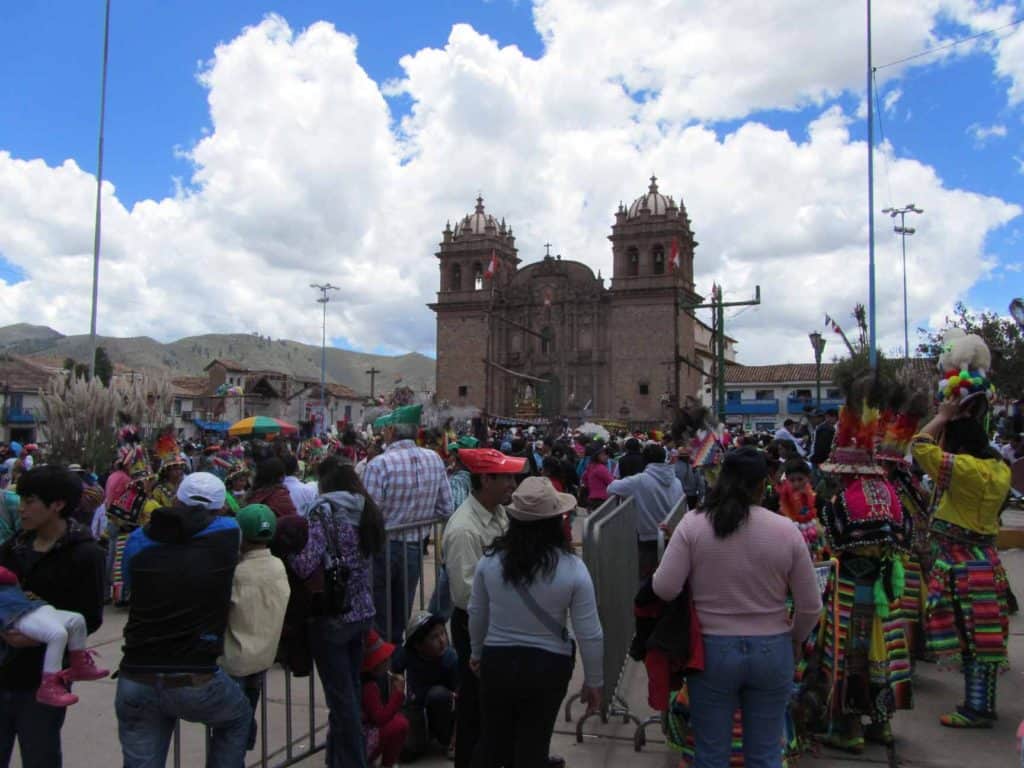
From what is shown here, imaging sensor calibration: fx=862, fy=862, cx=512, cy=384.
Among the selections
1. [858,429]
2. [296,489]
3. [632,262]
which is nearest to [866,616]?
[858,429]

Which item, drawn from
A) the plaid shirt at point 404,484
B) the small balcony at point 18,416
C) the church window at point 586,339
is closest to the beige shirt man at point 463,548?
the plaid shirt at point 404,484

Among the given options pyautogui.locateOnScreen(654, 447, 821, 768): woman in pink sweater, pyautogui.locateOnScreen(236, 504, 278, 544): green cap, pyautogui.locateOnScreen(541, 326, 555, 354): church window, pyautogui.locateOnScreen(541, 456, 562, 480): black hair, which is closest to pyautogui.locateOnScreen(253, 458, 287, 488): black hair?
pyautogui.locateOnScreen(236, 504, 278, 544): green cap

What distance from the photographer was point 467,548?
14.3ft

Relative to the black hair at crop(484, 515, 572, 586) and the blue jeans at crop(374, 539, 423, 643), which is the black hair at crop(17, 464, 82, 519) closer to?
the black hair at crop(484, 515, 572, 586)

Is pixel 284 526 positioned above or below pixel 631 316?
below

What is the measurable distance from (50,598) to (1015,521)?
1651 centimetres

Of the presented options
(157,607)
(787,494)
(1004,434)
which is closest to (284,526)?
(157,607)

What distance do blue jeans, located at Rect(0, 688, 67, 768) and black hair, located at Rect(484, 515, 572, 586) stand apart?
188 cm

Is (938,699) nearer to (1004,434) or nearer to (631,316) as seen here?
(1004,434)

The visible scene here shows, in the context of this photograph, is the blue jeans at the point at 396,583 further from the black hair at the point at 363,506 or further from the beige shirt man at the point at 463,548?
the beige shirt man at the point at 463,548

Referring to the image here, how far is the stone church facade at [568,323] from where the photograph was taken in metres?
53.8

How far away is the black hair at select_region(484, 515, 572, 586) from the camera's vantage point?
3.54 m

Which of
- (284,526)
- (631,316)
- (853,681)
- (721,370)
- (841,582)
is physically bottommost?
(853,681)

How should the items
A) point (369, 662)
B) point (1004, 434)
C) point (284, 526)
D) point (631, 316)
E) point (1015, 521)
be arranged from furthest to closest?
point (631, 316), point (1004, 434), point (1015, 521), point (369, 662), point (284, 526)
